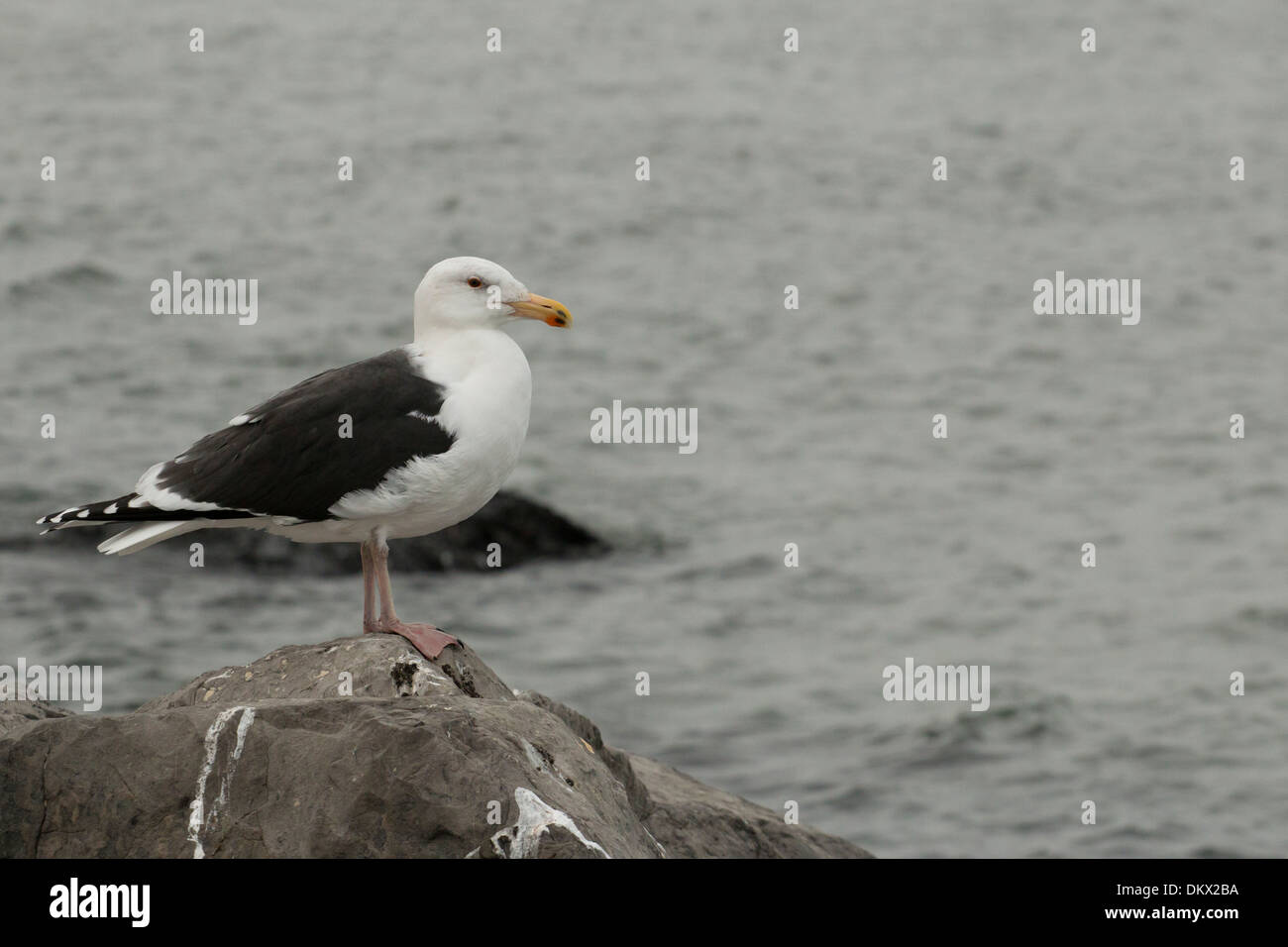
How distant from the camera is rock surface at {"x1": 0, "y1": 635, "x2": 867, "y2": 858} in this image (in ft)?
23.7

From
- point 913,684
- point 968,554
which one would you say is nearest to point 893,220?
point 968,554

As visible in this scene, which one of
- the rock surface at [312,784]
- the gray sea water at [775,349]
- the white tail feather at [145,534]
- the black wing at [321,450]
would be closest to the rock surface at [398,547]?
the gray sea water at [775,349]

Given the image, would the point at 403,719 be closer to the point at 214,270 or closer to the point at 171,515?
the point at 171,515

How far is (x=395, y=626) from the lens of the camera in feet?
29.0

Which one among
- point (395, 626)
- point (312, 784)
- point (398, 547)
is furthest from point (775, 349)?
point (312, 784)

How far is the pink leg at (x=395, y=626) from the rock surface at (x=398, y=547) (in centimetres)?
917

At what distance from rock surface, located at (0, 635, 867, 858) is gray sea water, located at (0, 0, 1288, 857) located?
24.8ft

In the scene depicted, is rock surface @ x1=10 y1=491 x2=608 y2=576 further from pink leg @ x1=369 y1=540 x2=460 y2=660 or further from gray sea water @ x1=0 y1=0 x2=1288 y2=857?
pink leg @ x1=369 y1=540 x2=460 y2=660

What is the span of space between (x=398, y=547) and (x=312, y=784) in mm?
11230

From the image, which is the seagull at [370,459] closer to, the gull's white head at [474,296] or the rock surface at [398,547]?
the gull's white head at [474,296]

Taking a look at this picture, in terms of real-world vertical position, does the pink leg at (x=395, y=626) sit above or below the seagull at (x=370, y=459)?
below

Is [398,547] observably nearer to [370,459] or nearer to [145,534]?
[145,534]

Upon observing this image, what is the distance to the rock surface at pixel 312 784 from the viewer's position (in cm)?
723

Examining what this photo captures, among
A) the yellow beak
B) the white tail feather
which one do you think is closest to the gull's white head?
the yellow beak
